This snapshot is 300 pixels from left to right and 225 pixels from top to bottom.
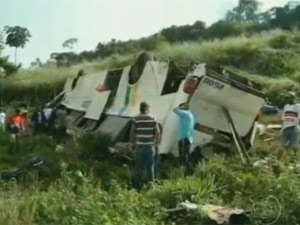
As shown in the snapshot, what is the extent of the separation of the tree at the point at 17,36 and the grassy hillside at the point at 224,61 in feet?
26.1

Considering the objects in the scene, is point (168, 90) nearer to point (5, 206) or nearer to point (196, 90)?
point (196, 90)

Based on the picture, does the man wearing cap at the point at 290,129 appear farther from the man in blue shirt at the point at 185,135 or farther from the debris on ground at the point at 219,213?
the debris on ground at the point at 219,213

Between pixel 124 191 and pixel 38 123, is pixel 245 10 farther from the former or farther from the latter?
pixel 124 191

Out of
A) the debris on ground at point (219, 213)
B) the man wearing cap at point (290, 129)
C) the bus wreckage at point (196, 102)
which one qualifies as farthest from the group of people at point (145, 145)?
the man wearing cap at point (290, 129)

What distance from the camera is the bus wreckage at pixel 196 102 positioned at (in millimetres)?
14430

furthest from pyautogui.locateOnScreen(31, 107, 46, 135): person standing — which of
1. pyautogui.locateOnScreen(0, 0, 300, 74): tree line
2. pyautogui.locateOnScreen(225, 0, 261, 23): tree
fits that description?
pyautogui.locateOnScreen(225, 0, 261, 23): tree

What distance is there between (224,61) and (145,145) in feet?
60.3

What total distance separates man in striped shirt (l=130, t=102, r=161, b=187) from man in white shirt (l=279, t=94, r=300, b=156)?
10.4 ft

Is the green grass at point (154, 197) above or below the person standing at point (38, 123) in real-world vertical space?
above

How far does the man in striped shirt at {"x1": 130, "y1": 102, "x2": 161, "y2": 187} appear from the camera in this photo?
12.1 meters

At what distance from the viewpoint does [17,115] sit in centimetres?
1928

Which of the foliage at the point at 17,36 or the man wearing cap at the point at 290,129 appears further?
the foliage at the point at 17,36

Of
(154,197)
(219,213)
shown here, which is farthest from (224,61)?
(219,213)

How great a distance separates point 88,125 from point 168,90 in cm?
407
